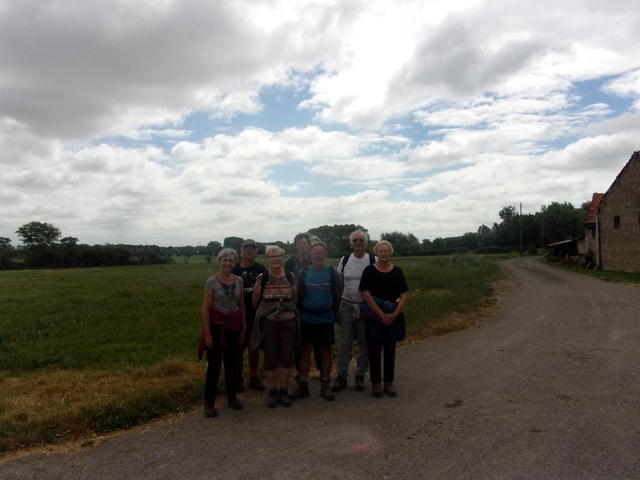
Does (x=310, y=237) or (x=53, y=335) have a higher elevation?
(x=310, y=237)

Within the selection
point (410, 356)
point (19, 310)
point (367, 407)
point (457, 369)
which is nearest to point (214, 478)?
point (367, 407)

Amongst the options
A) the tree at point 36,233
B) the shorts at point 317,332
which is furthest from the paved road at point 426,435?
the tree at point 36,233

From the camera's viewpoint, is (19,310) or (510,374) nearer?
(510,374)

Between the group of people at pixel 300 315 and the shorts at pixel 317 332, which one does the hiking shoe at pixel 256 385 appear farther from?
the shorts at pixel 317 332

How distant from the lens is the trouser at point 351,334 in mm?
5832

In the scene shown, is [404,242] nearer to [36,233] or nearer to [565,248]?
[565,248]

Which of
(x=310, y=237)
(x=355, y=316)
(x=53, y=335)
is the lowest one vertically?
(x=53, y=335)

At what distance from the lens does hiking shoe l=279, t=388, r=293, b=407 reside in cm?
531

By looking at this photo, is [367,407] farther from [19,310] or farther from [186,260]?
[186,260]

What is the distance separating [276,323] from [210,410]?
111 centimetres

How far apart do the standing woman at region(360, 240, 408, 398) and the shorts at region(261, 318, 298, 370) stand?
89 cm

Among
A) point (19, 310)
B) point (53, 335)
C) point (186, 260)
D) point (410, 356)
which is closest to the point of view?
point (410, 356)

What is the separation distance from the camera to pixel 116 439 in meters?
4.50

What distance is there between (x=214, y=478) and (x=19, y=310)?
13970 mm
